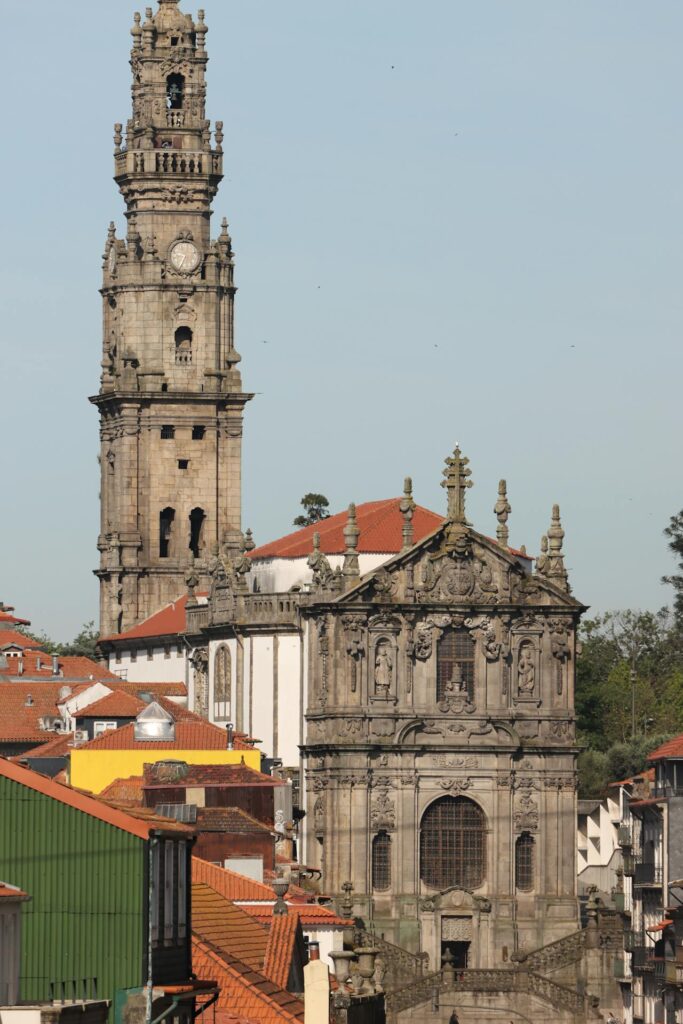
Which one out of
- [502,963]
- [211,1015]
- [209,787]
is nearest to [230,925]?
[211,1015]

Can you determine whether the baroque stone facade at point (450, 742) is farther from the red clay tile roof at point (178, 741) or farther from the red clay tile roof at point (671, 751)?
the red clay tile roof at point (671, 751)

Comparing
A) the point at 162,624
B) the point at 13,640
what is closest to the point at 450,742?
the point at 162,624

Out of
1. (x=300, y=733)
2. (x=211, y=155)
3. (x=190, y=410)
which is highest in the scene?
(x=211, y=155)

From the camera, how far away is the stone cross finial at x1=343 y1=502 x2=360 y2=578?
411 ft

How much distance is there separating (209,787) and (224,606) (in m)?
50.8

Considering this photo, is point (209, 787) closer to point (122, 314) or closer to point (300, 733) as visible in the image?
point (300, 733)

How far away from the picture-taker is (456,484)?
124 meters

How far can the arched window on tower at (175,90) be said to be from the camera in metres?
153

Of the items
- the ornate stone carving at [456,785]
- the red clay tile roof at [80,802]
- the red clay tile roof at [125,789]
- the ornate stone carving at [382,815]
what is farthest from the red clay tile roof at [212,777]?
the red clay tile roof at [80,802]

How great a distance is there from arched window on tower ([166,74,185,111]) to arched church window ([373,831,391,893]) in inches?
1614

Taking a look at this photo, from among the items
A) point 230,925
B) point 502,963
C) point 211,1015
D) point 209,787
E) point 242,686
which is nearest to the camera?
point 211,1015

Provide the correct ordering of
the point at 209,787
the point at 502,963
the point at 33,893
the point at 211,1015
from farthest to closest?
the point at 502,963, the point at 209,787, the point at 211,1015, the point at 33,893

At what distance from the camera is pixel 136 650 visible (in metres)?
147

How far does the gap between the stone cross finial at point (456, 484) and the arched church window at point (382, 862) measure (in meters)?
11.7
